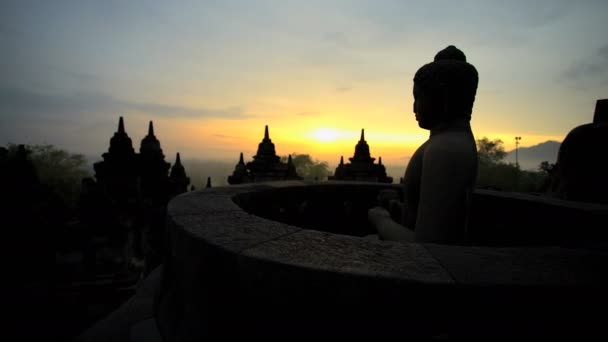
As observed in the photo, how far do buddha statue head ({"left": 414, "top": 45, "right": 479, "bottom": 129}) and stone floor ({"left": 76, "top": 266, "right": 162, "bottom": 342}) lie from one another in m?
3.02

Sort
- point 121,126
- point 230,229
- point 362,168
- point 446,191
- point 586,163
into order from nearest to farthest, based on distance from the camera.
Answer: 1. point 230,229
2. point 446,191
3. point 586,163
4. point 121,126
5. point 362,168

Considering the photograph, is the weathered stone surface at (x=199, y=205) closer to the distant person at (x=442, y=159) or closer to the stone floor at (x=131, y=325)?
the stone floor at (x=131, y=325)

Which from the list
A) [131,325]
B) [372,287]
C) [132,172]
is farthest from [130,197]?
[372,287]

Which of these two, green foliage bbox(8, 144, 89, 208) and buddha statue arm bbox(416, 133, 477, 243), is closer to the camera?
buddha statue arm bbox(416, 133, 477, 243)

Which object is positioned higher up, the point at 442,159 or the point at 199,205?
the point at 442,159

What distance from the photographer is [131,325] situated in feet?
7.89

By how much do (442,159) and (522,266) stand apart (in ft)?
3.11

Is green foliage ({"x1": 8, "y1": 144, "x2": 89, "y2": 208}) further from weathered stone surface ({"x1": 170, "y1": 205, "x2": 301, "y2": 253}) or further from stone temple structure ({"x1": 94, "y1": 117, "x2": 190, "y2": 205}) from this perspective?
weathered stone surface ({"x1": 170, "y1": 205, "x2": 301, "y2": 253})

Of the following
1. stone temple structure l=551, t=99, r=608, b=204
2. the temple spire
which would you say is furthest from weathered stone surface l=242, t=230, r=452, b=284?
the temple spire

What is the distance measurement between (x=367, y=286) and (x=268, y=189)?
3146 millimetres

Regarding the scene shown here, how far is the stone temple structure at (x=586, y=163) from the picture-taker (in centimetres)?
313

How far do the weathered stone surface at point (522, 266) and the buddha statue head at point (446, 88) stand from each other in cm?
135

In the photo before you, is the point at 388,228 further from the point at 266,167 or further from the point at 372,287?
the point at 266,167

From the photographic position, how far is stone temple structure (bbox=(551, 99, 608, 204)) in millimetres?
3135
